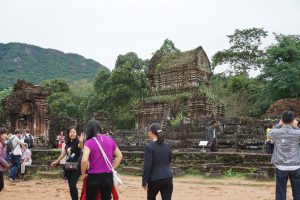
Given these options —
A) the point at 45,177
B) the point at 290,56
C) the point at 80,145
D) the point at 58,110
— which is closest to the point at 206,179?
the point at 45,177

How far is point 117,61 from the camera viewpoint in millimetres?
48656

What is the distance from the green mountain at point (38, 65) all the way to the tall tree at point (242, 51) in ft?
153

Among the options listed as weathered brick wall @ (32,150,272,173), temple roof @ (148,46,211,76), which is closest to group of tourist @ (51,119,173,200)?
weathered brick wall @ (32,150,272,173)

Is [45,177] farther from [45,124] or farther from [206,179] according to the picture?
[45,124]

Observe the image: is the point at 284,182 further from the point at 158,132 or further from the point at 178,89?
the point at 178,89

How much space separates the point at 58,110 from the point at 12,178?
40384 millimetres

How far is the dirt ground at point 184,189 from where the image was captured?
31.2 feet

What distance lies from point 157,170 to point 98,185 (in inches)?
32.4

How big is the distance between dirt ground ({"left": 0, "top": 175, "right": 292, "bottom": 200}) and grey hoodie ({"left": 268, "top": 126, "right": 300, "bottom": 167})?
303 centimetres

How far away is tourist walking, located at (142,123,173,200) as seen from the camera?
555cm

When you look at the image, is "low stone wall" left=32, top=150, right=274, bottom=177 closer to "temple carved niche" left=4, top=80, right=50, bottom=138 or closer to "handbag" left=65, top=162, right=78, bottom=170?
"handbag" left=65, top=162, right=78, bottom=170

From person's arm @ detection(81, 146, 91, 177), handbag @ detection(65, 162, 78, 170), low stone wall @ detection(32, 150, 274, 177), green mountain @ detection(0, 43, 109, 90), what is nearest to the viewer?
person's arm @ detection(81, 146, 91, 177)

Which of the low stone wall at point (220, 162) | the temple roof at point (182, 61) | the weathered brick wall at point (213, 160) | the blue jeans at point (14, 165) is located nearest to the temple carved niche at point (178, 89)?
the temple roof at point (182, 61)

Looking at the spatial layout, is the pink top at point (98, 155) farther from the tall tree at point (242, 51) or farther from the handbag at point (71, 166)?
the tall tree at point (242, 51)
